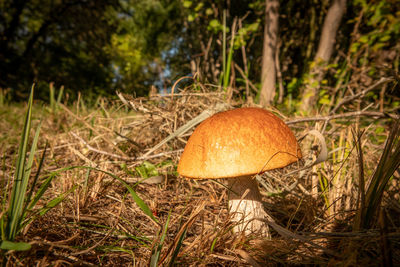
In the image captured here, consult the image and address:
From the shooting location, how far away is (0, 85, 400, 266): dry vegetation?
737mm

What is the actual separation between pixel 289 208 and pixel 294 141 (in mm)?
616

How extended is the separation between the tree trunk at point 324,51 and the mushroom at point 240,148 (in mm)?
2500

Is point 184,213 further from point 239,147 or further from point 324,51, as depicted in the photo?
point 324,51

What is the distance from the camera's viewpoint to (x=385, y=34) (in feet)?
9.58

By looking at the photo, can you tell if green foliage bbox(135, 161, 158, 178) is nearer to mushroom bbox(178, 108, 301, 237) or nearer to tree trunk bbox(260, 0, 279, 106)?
mushroom bbox(178, 108, 301, 237)

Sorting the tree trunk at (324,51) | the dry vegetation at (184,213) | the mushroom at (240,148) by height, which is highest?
the tree trunk at (324,51)

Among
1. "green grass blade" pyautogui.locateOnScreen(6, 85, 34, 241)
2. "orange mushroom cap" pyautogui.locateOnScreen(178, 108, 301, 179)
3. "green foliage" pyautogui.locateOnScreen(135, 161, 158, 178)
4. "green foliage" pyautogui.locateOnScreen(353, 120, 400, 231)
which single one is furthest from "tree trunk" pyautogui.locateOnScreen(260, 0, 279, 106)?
"green grass blade" pyautogui.locateOnScreen(6, 85, 34, 241)

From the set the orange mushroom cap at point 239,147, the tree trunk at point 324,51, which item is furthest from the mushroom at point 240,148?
the tree trunk at point 324,51

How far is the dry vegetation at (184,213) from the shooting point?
737 millimetres

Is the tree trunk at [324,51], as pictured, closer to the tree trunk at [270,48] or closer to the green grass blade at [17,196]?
the tree trunk at [270,48]

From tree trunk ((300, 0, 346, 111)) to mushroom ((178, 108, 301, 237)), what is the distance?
8.20ft

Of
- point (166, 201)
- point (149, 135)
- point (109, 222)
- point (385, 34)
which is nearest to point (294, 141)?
point (166, 201)

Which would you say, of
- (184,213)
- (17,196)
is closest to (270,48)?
(184,213)

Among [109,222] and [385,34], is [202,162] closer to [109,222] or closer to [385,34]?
[109,222]
